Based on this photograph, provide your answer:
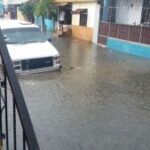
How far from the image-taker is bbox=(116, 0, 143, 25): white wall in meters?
18.0

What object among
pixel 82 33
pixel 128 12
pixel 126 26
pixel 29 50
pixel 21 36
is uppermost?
pixel 128 12

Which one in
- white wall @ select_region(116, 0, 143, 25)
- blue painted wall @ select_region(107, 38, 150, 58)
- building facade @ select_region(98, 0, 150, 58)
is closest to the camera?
blue painted wall @ select_region(107, 38, 150, 58)

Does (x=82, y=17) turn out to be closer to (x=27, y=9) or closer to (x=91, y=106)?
(x=27, y=9)

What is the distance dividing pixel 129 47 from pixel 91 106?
34.1ft

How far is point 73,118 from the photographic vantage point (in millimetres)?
6676

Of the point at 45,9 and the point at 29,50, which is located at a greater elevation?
the point at 45,9

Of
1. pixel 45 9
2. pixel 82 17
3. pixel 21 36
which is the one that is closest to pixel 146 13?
pixel 82 17

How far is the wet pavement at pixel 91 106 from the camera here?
5629 millimetres

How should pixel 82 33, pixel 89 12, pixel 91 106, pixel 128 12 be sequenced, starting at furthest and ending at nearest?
pixel 82 33
pixel 89 12
pixel 128 12
pixel 91 106

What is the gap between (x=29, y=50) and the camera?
418 inches

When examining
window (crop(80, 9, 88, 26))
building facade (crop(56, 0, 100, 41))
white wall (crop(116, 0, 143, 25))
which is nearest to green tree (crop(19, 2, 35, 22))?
building facade (crop(56, 0, 100, 41))

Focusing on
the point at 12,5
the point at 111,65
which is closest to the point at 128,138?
the point at 111,65

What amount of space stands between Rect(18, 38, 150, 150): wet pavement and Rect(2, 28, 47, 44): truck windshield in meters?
1.43

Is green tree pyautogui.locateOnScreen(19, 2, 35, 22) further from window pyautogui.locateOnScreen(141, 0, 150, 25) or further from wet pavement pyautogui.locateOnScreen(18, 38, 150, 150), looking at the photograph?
wet pavement pyautogui.locateOnScreen(18, 38, 150, 150)
